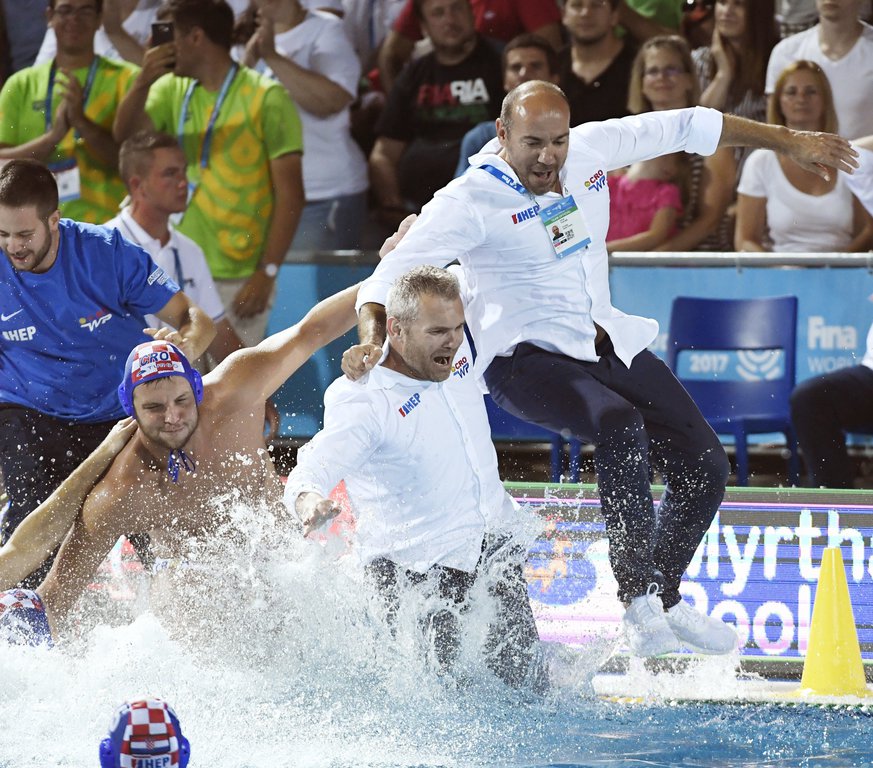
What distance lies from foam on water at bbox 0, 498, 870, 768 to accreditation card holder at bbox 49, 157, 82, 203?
422cm

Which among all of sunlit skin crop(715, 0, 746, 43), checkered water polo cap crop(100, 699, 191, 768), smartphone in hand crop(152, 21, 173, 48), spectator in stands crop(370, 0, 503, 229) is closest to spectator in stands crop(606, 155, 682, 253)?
sunlit skin crop(715, 0, 746, 43)

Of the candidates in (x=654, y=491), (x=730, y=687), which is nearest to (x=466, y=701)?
(x=730, y=687)

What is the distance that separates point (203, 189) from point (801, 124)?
3539 mm

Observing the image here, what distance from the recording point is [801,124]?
26.3 feet

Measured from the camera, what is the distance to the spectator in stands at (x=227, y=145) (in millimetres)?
8867

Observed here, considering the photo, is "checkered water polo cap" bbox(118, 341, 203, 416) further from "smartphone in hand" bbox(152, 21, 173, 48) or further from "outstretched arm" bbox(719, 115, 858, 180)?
"smartphone in hand" bbox(152, 21, 173, 48)

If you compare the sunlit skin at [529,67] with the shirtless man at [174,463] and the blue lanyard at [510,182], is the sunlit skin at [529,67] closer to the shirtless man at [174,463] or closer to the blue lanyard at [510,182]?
the blue lanyard at [510,182]

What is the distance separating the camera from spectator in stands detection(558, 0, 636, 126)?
339 inches

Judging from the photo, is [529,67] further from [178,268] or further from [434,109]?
Result: [178,268]

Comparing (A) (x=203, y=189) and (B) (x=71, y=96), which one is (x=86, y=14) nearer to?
(B) (x=71, y=96)

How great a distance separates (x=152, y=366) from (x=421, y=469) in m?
1.03

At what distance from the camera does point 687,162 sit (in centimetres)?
852

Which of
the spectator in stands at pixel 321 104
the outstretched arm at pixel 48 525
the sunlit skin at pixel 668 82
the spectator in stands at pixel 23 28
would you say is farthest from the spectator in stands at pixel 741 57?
the outstretched arm at pixel 48 525

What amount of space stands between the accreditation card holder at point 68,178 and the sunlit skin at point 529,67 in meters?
2.84
